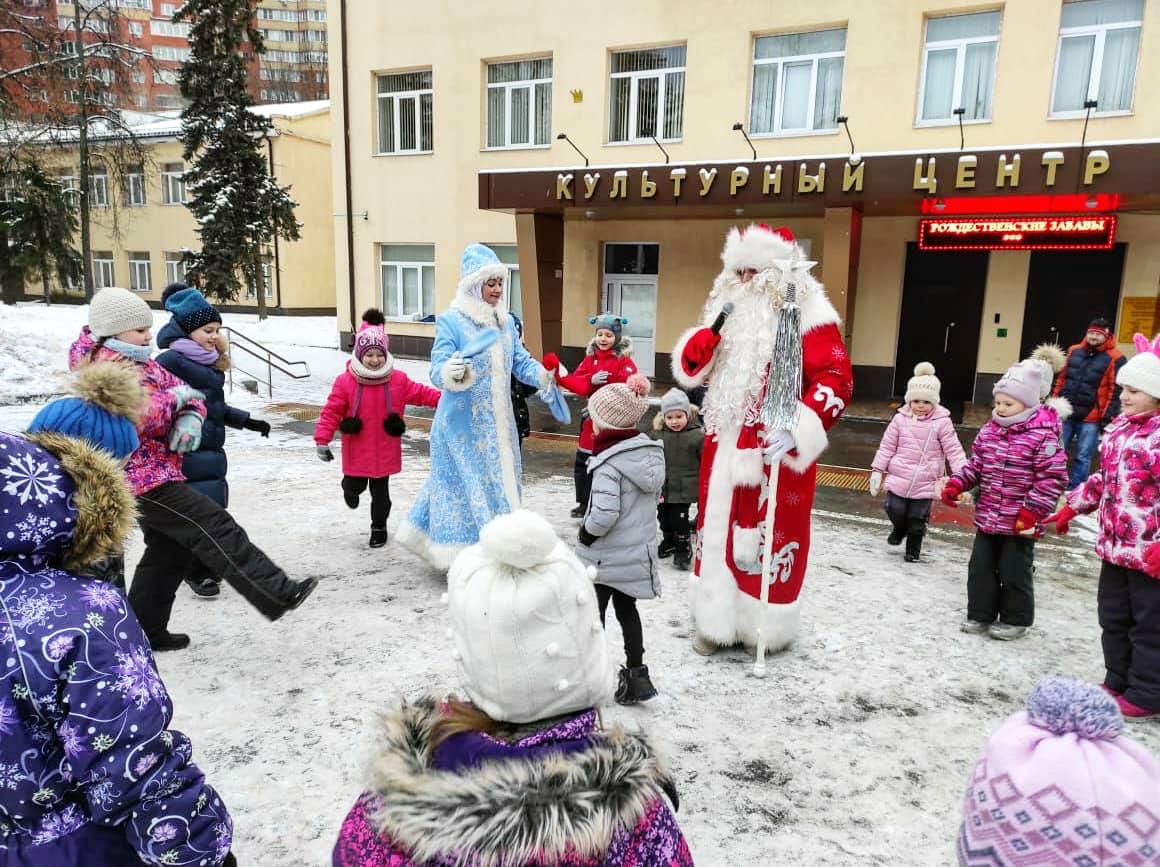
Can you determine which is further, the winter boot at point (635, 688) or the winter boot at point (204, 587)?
the winter boot at point (204, 587)

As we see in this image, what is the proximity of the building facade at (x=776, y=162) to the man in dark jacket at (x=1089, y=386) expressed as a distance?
389 centimetres

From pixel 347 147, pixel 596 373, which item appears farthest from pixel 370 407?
pixel 347 147

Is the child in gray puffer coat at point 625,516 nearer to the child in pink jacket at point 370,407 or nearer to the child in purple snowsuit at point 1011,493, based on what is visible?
the child in purple snowsuit at point 1011,493

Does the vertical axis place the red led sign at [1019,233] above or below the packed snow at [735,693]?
above

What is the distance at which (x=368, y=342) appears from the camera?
17.8 ft

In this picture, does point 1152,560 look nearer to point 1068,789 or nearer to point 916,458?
point 916,458

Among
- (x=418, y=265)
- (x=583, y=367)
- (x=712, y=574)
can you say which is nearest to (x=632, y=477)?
(x=712, y=574)

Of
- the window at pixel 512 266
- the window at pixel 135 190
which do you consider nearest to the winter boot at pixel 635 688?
the window at pixel 512 266

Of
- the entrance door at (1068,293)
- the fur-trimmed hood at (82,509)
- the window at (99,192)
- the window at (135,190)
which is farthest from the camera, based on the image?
the window at (99,192)

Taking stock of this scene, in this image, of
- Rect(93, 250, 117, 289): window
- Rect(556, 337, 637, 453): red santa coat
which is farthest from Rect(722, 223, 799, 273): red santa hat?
Rect(93, 250, 117, 289): window

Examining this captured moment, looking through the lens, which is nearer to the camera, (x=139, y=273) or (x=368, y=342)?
(x=368, y=342)

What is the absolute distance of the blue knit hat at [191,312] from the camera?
14.5 ft

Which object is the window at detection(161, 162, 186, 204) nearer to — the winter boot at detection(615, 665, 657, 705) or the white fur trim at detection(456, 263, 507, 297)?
the white fur trim at detection(456, 263, 507, 297)

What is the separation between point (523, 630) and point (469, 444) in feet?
11.2
